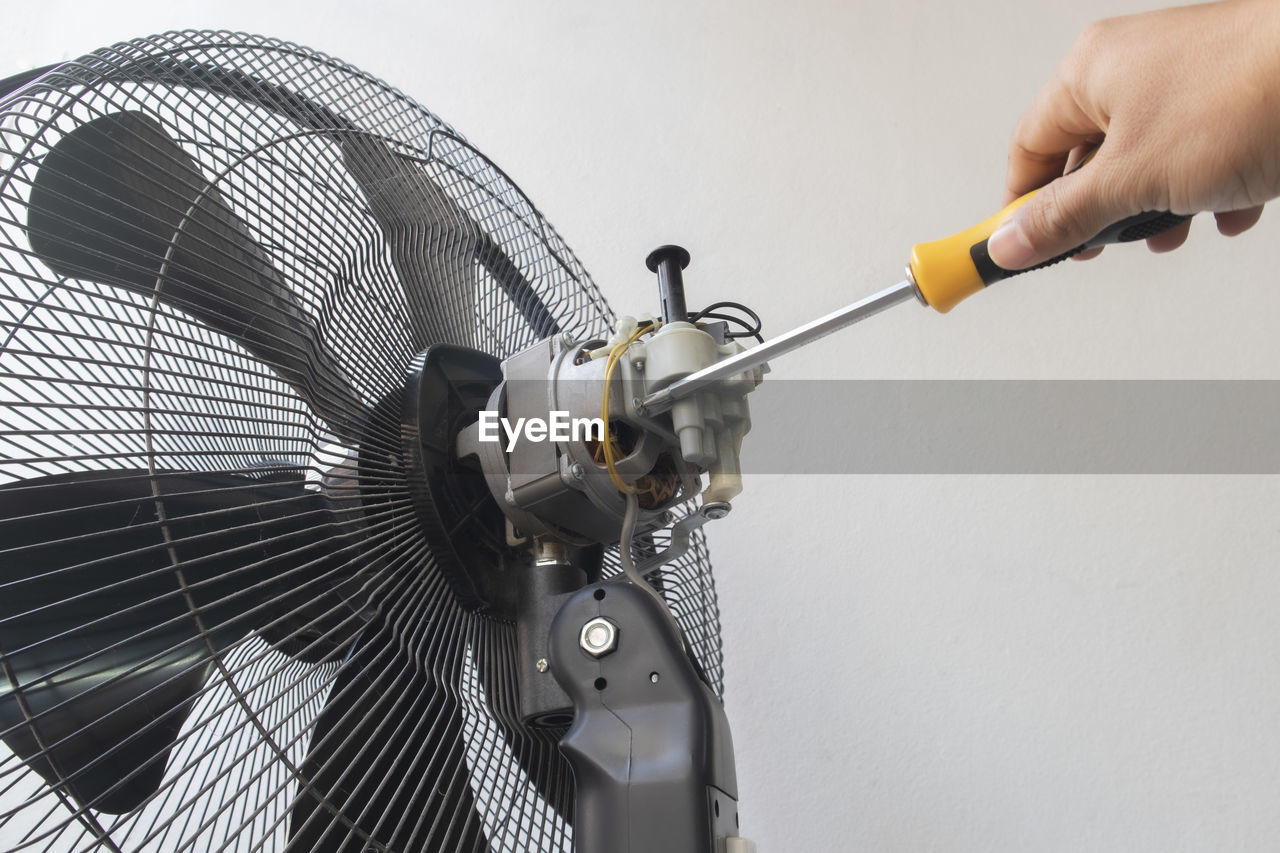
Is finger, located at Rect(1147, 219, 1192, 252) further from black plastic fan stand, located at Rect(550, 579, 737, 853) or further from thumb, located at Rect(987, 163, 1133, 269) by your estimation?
black plastic fan stand, located at Rect(550, 579, 737, 853)

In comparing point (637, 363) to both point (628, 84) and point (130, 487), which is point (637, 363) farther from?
point (628, 84)

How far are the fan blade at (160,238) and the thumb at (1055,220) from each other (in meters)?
0.39

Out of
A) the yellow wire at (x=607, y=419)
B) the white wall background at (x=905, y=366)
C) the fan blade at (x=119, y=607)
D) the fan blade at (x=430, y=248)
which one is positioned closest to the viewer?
the fan blade at (x=119, y=607)

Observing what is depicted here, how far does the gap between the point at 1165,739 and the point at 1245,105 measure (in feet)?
1.95

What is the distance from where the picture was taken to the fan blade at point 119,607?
0.38 metres

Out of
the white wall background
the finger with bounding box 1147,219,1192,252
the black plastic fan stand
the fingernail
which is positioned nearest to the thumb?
the fingernail

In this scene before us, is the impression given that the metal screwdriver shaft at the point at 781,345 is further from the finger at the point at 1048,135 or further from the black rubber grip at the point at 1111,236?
the finger at the point at 1048,135

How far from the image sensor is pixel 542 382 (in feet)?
1.75

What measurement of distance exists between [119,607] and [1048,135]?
0.58 metres

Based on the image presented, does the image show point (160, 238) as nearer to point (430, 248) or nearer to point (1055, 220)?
point (430, 248)

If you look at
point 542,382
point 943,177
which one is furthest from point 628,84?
point 542,382

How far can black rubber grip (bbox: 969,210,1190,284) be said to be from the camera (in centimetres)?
42

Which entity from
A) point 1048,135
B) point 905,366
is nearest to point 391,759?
point 1048,135

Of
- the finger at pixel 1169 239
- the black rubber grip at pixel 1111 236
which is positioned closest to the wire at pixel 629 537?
the black rubber grip at pixel 1111 236
